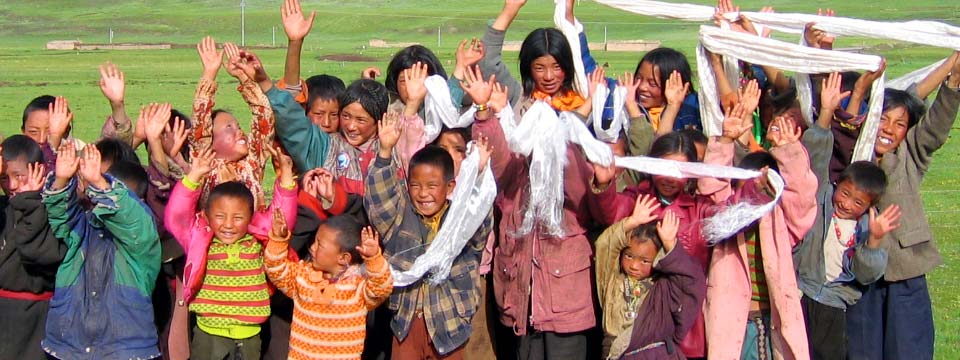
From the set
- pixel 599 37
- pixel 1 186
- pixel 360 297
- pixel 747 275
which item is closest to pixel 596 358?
pixel 747 275

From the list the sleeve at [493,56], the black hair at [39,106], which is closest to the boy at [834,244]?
the sleeve at [493,56]

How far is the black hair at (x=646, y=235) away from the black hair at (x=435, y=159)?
0.83 metres

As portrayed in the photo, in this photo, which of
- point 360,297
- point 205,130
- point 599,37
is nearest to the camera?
point 360,297

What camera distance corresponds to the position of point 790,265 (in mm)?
4785

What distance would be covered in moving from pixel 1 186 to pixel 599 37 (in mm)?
46157

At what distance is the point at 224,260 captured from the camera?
4723 millimetres

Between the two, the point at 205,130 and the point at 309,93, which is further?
the point at 309,93

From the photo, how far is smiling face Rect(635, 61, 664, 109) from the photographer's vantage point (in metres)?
5.67

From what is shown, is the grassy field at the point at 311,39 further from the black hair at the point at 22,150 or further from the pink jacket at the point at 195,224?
the black hair at the point at 22,150

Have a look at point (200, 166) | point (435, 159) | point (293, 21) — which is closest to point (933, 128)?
point (435, 159)

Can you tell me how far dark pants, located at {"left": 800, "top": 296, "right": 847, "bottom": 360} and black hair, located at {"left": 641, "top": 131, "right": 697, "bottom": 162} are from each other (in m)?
0.88

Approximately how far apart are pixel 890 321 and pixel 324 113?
2946mm

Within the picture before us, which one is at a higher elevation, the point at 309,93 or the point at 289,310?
the point at 309,93

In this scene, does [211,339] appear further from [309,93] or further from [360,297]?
[309,93]
